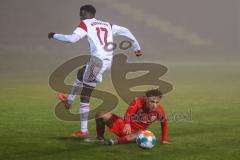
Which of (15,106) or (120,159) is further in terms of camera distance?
(15,106)

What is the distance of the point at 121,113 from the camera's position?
47.6ft

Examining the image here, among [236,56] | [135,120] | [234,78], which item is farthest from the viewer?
[236,56]

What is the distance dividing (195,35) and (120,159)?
3520cm

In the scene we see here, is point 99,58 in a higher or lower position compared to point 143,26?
lower

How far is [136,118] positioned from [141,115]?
0.10 meters

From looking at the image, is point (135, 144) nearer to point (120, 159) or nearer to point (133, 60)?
point (120, 159)

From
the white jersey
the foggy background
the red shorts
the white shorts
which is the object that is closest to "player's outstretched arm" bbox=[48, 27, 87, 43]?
the white jersey

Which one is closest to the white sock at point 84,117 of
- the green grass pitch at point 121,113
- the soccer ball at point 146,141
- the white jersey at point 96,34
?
the green grass pitch at point 121,113

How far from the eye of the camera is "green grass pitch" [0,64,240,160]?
8930 mm

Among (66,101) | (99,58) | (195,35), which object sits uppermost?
(195,35)

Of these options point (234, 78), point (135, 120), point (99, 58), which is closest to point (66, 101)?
point (99, 58)

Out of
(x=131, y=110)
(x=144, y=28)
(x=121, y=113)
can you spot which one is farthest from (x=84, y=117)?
(x=144, y=28)

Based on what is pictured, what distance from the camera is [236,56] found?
37875 millimetres

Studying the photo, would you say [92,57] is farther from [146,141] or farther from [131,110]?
[146,141]
